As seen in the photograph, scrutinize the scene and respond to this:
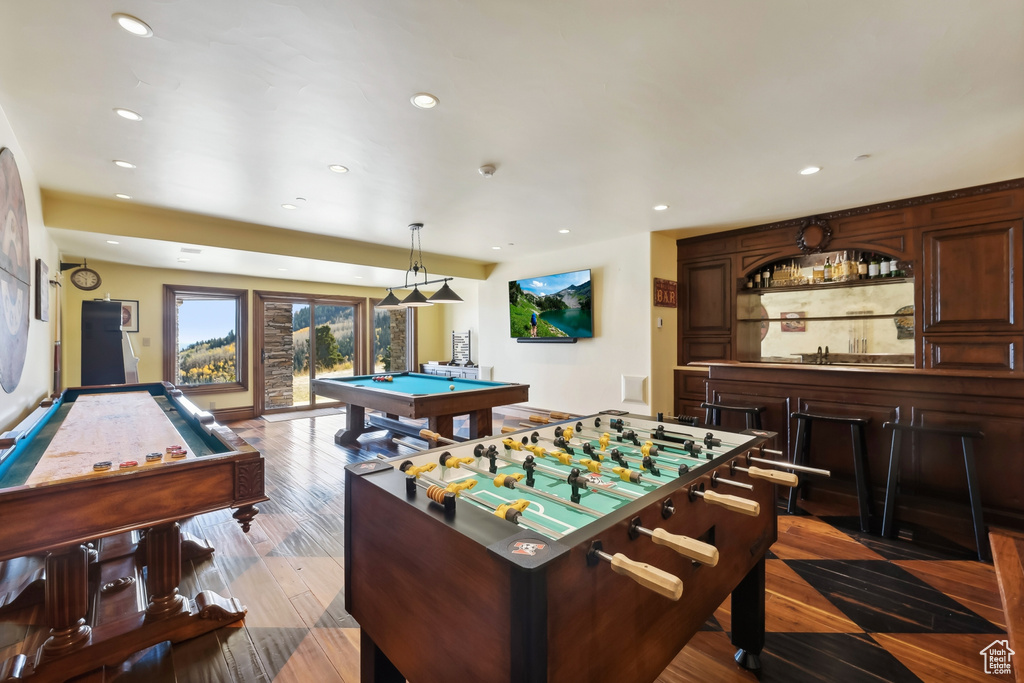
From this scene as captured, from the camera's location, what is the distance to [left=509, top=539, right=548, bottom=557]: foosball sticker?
734mm

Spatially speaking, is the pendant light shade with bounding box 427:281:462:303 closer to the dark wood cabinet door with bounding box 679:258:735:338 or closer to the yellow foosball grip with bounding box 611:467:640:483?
the dark wood cabinet door with bounding box 679:258:735:338

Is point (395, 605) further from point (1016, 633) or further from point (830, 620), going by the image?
point (830, 620)

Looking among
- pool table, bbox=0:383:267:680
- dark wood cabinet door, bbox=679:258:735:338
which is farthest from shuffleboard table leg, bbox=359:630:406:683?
dark wood cabinet door, bbox=679:258:735:338

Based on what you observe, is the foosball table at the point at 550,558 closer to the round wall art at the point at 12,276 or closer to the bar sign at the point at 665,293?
the round wall art at the point at 12,276

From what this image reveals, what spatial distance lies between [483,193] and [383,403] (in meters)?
2.10

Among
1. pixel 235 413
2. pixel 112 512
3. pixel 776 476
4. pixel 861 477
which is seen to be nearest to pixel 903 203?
pixel 861 477

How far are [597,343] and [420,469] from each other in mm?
4373

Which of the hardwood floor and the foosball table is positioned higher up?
the foosball table

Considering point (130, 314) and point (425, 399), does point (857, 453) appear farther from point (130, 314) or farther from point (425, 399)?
point (130, 314)

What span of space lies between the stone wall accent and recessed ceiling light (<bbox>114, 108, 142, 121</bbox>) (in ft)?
15.7

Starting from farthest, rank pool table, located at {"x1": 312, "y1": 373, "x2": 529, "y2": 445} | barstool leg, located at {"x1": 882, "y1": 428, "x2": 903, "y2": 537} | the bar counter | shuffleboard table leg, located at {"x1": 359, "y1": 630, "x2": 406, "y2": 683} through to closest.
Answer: pool table, located at {"x1": 312, "y1": 373, "x2": 529, "y2": 445} < barstool leg, located at {"x1": 882, "y1": 428, "x2": 903, "y2": 537} < the bar counter < shuffleboard table leg, located at {"x1": 359, "y1": 630, "x2": 406, "y2": 683}

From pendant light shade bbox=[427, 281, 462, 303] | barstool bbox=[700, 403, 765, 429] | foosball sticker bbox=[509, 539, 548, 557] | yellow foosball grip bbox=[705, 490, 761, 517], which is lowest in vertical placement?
barstool bbox=[700, 403, 765, 429]

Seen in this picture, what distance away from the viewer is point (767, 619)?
182 cm

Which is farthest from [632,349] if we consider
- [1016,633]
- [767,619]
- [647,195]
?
[1016,633]
